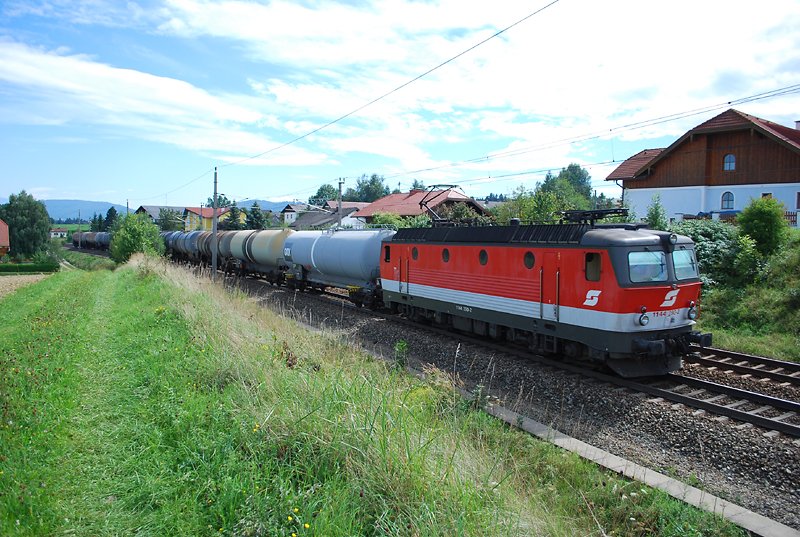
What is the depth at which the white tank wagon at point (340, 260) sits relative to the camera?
67.4 feet

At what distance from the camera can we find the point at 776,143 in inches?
1280

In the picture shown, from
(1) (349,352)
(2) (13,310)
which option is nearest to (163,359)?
(1) (349,352)

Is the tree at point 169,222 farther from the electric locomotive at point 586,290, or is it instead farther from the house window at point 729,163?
the electric locomotive at point 586,290

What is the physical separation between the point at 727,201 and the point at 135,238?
41249mm

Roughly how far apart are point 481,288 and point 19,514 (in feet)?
36.4

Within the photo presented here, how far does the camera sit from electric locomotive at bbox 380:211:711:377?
10867 millimetres

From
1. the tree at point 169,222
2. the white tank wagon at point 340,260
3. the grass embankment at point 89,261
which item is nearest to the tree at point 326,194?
the tree at point 169,222

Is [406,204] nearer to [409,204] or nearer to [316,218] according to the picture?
[409,204]

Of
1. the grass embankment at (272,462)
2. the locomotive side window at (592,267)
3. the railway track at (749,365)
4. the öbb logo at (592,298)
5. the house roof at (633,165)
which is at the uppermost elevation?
the house roof at (633,165)

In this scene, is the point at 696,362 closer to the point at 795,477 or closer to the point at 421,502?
the point at 795,477

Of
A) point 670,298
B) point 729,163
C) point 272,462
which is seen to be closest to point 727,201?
point 729,163

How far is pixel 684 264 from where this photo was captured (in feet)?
38.6

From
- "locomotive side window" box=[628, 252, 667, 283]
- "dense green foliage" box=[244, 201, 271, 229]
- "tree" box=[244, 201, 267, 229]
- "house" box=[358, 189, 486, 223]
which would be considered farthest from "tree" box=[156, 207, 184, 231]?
"locomotive side window" box=[628, 252, 667, 283]

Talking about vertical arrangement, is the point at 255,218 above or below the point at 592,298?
above
